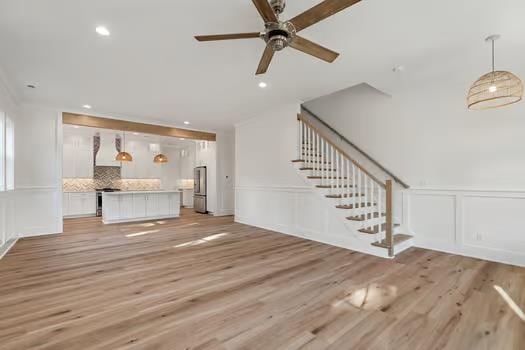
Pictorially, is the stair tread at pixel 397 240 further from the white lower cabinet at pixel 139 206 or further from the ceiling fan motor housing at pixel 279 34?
the white lower cabinet at pixel 139 206

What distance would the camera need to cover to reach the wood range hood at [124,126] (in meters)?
5.59

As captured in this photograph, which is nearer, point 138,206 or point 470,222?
point 470,222

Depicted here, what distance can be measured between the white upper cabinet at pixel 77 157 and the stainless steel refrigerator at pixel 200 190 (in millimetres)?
3594

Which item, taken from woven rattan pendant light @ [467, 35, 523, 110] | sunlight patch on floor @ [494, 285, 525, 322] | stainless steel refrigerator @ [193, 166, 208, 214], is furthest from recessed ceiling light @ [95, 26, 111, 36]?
stainless steel refrigerator @ [193, 166, 208, 214]

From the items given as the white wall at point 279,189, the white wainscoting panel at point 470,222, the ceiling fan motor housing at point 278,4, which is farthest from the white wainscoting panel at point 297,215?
the ceiling fan motor housing at point 278,4

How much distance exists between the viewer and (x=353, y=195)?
14.4 ft

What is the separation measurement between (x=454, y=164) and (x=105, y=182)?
1012 cm

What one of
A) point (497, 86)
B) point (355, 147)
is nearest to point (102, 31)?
point (497, 86)

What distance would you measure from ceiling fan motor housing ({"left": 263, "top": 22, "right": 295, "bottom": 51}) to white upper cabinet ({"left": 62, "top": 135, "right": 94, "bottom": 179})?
8.79m

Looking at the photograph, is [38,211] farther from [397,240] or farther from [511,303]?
[511,303]

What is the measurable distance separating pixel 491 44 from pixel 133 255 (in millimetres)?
5621

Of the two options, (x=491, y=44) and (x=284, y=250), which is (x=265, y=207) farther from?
(x=491, y=44)

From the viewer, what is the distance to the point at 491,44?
9.51 ft

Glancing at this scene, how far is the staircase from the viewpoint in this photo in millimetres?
3879
